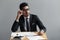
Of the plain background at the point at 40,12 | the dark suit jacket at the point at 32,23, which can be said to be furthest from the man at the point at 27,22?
the plain background at the point at 40,12

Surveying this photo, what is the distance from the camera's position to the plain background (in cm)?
254

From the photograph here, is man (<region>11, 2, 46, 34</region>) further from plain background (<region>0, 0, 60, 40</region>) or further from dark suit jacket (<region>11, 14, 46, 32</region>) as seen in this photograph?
plain background (<region>0, 0, 60, 40</region>)

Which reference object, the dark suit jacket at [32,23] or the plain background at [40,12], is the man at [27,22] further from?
the plain background at [40,12]

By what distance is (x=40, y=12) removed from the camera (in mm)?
2574

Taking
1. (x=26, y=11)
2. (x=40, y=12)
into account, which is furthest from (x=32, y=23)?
(x=40, y=12)

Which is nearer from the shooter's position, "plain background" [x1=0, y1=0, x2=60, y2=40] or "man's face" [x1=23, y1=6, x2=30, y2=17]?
"man's face" [x1=23, y1=6, x2=30, y2=17]

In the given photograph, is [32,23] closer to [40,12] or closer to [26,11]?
[26,11]

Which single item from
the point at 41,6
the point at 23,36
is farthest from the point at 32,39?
the point at 41,6

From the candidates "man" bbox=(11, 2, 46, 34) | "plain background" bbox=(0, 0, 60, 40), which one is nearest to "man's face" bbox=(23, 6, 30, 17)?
"man" bbox=(11, 2, 46, 34)

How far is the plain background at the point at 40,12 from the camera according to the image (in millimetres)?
2545

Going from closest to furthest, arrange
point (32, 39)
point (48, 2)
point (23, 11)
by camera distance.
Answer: point (32, 39) < point (23, 11) < point (48, 2)

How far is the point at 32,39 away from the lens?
5.64ft

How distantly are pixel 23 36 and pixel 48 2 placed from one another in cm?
92

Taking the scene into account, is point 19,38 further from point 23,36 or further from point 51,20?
point 51,20
